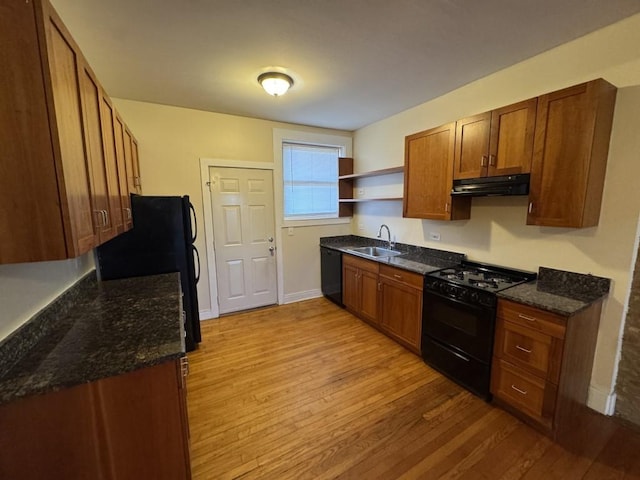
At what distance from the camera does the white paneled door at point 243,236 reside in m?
3.60

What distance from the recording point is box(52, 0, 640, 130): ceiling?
160 cm

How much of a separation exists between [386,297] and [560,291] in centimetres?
150

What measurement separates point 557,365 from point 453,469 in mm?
907

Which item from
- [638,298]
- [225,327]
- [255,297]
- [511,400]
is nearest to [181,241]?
[225,327]

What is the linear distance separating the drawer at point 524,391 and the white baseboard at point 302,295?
2.73 metres

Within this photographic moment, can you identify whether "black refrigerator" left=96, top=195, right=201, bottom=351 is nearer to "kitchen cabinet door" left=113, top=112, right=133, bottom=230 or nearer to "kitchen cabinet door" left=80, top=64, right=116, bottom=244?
"kitchen cabinet door" left=113, top=112, right=133, bottom=230

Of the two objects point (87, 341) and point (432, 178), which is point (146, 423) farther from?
point (432, 178)

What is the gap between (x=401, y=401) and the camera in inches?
84.2

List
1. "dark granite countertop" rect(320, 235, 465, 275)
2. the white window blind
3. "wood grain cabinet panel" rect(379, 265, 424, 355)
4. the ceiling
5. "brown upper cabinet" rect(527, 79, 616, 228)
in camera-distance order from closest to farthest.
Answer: the ceiling < "brown upper cabinet" rect(527, 79, 616, 228) < "wood grain cabinet panel" rect(379, 265, 424, 355) < "dark granite countertop" rect(320, 235, 465, 275) < the white window blind

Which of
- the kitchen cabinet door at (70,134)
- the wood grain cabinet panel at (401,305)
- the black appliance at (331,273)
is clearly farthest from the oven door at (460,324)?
the kitchen cabinet door at (70,134)

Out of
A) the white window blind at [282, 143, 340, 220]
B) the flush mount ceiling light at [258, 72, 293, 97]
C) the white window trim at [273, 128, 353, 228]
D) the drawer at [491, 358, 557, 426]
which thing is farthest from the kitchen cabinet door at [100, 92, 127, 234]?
the drawer at [491, 358, 557, 426]

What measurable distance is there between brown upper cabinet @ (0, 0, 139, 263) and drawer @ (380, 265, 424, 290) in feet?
8.14

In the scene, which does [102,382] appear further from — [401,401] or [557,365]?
[557,365]

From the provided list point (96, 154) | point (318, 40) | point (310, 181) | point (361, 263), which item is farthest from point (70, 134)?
point (310, 181)
